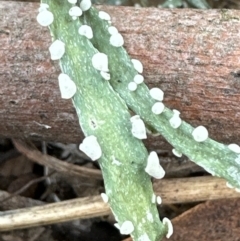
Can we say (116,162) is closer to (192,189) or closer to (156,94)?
(156,94)

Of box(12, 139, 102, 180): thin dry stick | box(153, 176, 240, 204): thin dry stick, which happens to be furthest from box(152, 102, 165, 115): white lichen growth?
box(12, 139, 102, 180): thin dry stick

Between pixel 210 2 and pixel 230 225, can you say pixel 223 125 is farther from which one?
pixel 210 2

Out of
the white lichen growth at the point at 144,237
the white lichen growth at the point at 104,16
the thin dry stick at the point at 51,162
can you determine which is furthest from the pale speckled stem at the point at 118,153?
the thin dry stick at the point at 51,162

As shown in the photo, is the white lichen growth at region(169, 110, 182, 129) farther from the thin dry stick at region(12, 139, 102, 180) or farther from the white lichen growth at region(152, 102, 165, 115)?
the thin dry stick at region(12, 139, 102, 180)

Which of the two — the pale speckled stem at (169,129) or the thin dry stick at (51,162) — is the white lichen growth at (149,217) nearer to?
the pale speckled stem at (169,129)

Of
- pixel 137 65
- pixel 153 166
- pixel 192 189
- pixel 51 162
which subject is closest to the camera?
pixel 153 166

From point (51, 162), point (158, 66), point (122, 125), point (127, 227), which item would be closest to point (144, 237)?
point (127, 227)
